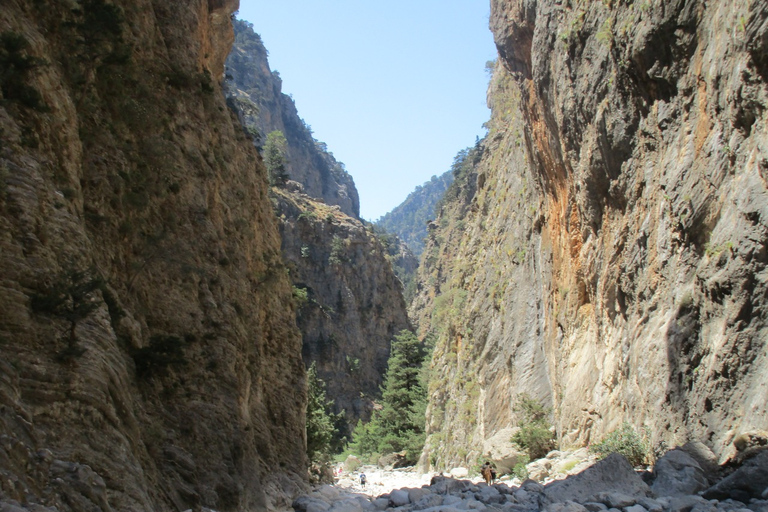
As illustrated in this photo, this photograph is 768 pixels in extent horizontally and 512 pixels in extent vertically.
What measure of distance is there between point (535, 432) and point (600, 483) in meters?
10.1

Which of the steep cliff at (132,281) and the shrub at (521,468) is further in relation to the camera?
the shrub at (521,468)

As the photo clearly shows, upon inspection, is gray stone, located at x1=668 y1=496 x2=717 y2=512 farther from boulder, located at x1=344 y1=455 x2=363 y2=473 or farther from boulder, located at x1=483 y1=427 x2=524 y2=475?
boulder, located at x1=344 y1=455 x2=363 y2=473

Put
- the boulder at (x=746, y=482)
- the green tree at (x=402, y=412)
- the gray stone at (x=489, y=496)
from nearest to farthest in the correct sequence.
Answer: the boulder at (x=746, y=482) < the gray stone at (x=489, y=496) < the green tree at (x=402, y=412)

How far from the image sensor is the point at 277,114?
104 metres

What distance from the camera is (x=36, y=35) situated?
10.5m

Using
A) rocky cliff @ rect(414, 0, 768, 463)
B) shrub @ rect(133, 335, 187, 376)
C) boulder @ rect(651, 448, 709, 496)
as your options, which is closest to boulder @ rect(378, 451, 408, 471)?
rocky cliff @ rect(414, 0, 768, 463)

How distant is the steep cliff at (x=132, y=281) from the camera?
7.89m

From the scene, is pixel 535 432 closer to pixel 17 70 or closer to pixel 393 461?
pixel 17 70

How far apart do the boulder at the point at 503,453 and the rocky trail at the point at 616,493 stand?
6.73 meters

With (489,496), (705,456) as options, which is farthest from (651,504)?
(489,496)

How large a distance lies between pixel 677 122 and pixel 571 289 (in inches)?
348

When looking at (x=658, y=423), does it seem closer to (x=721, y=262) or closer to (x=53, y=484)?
(x=721, y=262)

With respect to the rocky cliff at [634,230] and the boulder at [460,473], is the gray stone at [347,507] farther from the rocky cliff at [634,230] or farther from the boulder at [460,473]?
the boulder at [460,473]

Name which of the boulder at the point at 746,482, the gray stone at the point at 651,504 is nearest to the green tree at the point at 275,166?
the gray stone at the point at 651,504
